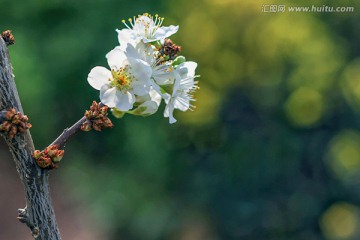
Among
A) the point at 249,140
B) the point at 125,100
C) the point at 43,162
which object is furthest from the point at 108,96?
the point at 249,140

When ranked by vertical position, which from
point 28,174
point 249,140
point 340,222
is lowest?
point 340,222

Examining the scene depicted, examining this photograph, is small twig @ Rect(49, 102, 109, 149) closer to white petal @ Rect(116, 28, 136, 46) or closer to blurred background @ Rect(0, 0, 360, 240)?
white petal @ Rect(116, 28, 136, 46)

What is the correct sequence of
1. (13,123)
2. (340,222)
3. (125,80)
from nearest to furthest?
(13,123) < (125,80) < (340,222)

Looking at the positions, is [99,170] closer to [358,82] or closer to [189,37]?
[189,37]

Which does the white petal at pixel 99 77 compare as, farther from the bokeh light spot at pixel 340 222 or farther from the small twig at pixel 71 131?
the bokeh light spot at pixel 340 222

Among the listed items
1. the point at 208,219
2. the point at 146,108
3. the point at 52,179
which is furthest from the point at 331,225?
the point at 146,108

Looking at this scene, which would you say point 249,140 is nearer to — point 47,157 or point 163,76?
point 163,76
